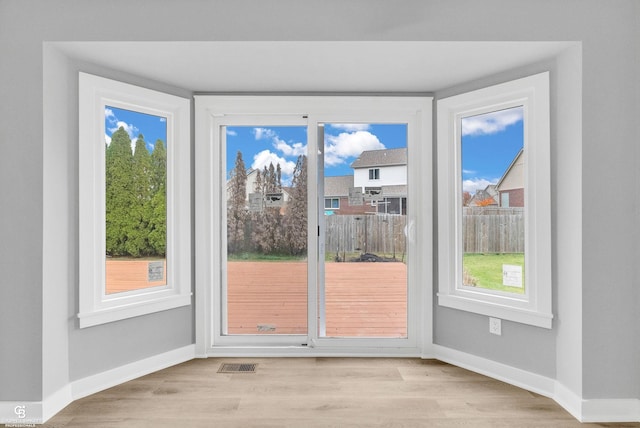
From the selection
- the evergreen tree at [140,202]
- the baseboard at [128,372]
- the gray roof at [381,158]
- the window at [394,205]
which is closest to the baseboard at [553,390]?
the window at [394,205]

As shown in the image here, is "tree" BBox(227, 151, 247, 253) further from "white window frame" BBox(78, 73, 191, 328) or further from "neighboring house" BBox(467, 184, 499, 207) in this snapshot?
"neighboring house" BBox(467, 184, 499, 207)

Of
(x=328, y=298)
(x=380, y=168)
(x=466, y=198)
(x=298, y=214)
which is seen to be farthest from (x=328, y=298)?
(x=466, y=198)

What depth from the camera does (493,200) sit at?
2965 millimetres

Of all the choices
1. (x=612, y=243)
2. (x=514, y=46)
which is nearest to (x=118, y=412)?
(x=612, y=243)

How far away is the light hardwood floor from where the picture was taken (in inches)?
89.1

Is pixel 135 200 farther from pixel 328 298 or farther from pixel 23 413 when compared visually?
pixel 328 298

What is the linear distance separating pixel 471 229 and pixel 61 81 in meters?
3.12

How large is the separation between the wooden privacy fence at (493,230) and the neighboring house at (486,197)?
3 cm

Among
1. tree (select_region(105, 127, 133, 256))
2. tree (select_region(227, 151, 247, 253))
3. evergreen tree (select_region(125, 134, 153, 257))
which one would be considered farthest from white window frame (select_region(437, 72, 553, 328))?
tree (select_region(105, 127, 133, 256))

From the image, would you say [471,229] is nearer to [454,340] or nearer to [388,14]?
[454,340]

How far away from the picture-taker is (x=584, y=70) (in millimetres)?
2293

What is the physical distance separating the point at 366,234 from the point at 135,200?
1.92 metres

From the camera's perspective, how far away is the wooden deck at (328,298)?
3346mm

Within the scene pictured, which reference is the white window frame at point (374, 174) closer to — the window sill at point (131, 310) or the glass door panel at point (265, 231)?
the glass door panel at point (265, 231)
